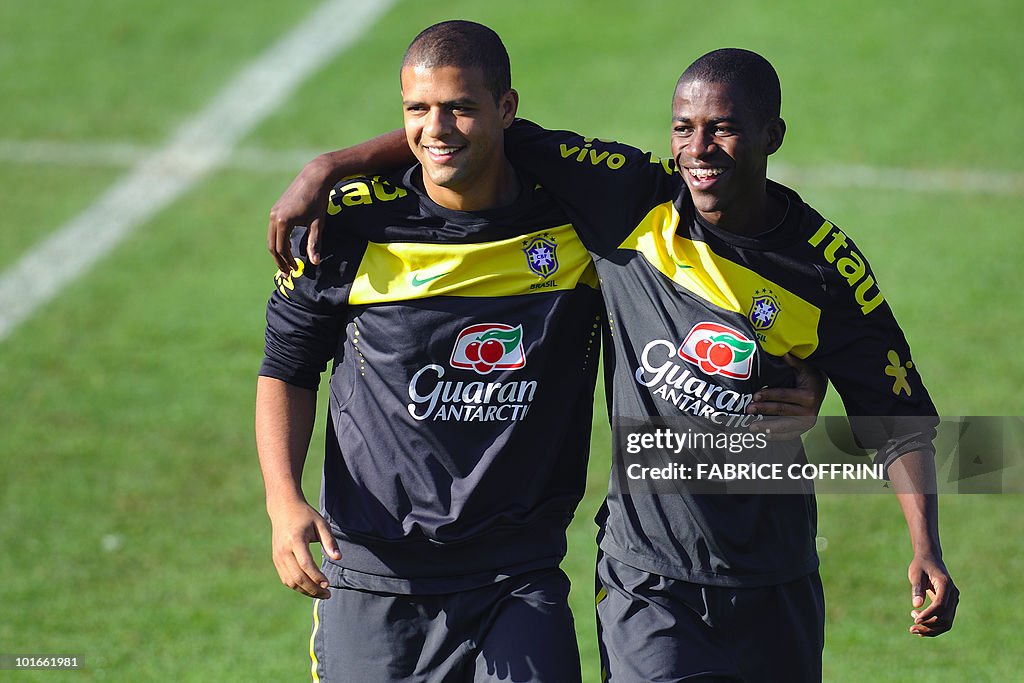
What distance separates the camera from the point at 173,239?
37.7ft

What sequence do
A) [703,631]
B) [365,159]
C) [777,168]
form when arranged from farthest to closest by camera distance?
[777,168]
[365,159]
[703,631]

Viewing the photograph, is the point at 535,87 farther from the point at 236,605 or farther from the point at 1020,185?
the point at 236,605

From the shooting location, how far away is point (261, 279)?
10.6 m

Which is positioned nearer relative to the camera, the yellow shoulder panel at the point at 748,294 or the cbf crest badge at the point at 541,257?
the yellow shoulder panel at the point at 748,294

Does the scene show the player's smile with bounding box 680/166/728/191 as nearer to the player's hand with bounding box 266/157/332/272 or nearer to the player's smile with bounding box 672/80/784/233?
the player's smile with bounding box 672/80/784/233

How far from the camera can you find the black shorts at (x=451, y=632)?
414 cm

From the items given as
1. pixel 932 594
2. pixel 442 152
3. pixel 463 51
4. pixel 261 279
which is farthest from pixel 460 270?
pixel 261 279

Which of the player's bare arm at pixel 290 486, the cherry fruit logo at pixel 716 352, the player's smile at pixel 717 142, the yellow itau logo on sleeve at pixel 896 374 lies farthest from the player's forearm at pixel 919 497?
the player's bare arm at pixel 290 486

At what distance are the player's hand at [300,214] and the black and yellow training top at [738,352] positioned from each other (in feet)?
2.82

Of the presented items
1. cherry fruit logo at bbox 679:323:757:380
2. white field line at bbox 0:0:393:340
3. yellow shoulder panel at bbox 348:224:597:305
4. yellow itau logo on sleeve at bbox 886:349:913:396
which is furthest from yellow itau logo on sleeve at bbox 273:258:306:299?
white field line at bbox 0:0:393:340

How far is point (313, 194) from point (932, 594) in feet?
6.72

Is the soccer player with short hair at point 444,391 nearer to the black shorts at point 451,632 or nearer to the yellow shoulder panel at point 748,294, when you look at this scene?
the black shorts at point 451,632

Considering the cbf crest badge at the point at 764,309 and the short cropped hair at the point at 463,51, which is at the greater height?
the short cropped hair at the point at 463,51

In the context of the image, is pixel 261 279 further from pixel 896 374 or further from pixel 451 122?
pixel 896 374
